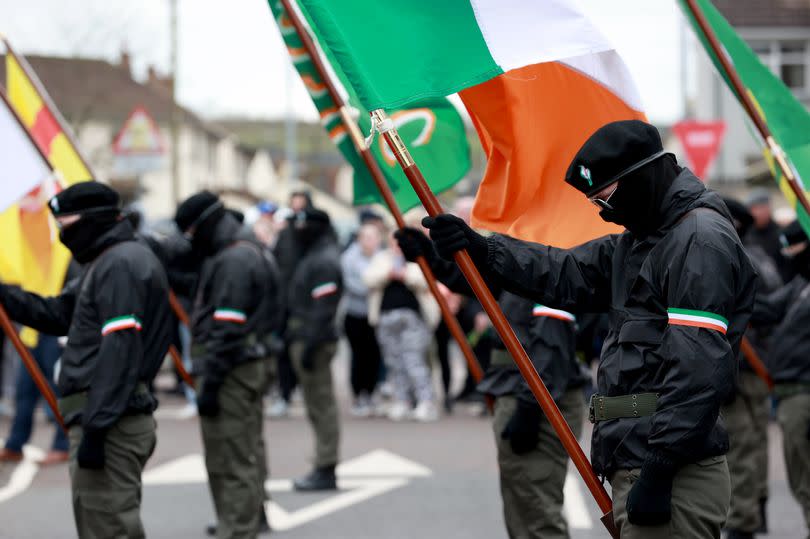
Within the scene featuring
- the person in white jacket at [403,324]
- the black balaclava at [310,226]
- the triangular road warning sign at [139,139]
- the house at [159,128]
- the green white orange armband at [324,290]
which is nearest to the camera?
the green white orange armband at [324,290]

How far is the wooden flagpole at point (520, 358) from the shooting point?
160 inches

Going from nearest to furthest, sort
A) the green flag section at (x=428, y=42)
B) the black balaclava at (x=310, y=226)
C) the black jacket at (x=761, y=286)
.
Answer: the green flag section at (x=428, y=42)
the black jacket at (x=761, y=286)
the black balaclava at (x=310, y=226)

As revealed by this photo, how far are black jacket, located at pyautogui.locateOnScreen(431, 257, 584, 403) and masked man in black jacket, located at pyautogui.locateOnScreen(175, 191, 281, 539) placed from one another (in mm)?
1701

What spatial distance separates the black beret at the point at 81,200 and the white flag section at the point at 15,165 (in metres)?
1.48

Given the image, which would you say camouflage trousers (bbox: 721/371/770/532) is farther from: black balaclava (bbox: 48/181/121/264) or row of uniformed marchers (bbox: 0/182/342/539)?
black balaclava (bbox: 48/181/121/264)

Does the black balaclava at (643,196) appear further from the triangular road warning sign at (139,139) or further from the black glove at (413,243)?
the triangular road warning sign at (139,139)

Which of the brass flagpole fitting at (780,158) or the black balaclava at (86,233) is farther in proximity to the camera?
the brass flagpole fitting at (780,158)

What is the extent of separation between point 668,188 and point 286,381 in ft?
32.4

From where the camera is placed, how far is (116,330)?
17.7 feet

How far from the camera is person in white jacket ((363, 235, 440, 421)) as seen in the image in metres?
13.0

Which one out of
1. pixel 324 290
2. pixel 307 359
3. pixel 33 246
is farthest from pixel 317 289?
pixel 33 246

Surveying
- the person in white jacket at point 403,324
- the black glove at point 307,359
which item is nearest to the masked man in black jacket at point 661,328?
the black glove at point 307,359

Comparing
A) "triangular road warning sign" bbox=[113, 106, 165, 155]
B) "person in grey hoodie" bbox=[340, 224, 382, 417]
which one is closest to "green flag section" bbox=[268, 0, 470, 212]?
"person in grey hoodie" bbox=[340, 224, 382, 417]

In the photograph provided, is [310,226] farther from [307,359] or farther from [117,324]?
[117,324]
